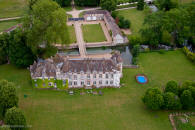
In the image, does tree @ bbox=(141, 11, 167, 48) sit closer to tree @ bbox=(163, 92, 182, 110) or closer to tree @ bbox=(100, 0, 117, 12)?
tree @ bbox=(100, 0, 117, 12)

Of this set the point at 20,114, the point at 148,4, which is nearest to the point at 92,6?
the point at 148,4

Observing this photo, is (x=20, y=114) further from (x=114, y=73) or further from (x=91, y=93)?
(x=114, y=73)

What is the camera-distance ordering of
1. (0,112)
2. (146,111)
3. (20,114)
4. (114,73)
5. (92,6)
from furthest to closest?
(92,6) < (114,73) < (146,111) < (0,112) < (20,114)

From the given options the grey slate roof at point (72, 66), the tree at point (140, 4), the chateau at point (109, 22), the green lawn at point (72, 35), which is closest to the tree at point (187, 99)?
the grey slate roof at point (72, 66)

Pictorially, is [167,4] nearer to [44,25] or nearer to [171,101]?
[44,25]

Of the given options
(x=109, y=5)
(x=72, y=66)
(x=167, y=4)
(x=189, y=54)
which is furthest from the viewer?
(x=109, y=5)

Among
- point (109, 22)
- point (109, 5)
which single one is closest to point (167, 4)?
point (109, 5)
